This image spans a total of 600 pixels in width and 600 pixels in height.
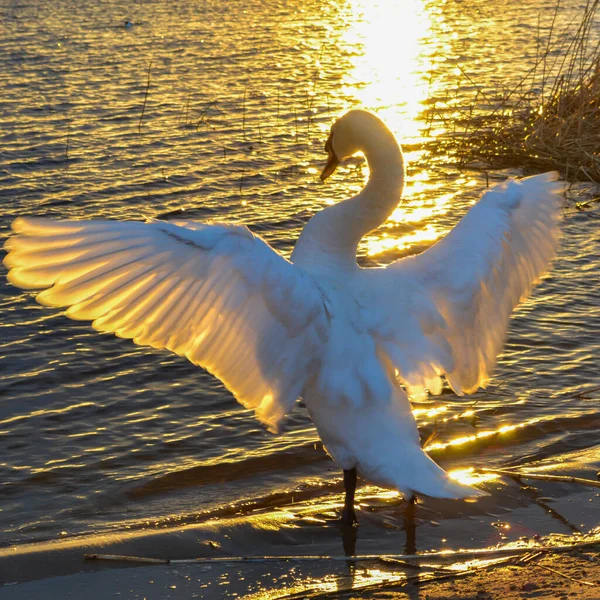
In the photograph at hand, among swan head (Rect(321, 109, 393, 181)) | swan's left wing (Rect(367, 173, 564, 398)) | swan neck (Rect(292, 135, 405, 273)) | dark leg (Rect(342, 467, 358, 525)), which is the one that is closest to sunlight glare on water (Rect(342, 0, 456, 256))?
swan head (Rect(321, 109, 393, 181))

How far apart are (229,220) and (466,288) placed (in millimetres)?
4846

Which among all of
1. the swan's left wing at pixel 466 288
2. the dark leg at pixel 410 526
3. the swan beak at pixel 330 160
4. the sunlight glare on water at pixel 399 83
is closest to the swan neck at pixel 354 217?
the swan's left wing at pixel 466 288

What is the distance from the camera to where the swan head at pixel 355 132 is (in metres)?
5.13

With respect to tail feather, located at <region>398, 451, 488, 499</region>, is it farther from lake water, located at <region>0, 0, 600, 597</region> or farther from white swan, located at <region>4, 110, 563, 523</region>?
lake water, located at <region>0, 0, 600, 597</region>

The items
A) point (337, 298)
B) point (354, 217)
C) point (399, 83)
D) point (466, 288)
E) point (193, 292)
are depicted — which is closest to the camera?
point (193, 292)

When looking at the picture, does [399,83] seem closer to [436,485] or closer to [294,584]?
[436,485]

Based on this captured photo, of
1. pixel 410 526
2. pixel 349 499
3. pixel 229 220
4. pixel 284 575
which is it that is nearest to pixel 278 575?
pixel 284 575

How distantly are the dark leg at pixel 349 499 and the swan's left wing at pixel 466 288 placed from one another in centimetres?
53

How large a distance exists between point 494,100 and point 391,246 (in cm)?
499

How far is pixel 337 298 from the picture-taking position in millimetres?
4598

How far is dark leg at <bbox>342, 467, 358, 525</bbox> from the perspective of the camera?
4938mm

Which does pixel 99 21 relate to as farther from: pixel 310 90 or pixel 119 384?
pixel 119 384

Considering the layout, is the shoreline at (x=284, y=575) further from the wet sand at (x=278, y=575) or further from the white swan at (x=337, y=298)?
the white swan at (x=337, y=298)

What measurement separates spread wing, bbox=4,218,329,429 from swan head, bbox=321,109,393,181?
1201mm
